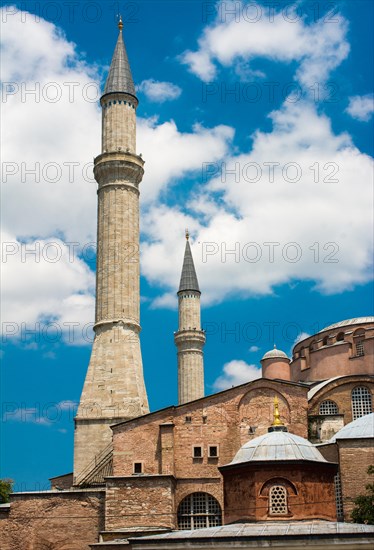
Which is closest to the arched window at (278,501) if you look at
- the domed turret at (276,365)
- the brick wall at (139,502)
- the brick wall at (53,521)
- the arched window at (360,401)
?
the brick wall at (139,502)

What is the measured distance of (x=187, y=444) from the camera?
1064 inches

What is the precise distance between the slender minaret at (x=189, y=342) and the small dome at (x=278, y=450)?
1074 inches

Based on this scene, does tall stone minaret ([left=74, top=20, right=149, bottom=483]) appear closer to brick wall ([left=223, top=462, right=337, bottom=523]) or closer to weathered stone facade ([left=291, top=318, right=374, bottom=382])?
weathered stone facade ([left=291, top=318, right=374, bottom=382])

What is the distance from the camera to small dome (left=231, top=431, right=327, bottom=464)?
1838 cm

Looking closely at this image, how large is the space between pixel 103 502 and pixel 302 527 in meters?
11.3

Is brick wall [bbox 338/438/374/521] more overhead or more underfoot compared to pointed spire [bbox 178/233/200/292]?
more underfoot

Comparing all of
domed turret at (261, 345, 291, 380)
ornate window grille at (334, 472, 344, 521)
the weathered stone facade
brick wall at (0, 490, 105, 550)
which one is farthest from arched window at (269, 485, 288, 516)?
domed turret at (261, 345, 291, 380)

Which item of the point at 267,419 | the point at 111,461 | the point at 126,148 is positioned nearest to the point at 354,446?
the point at 267,419

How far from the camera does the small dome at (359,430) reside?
2506cm

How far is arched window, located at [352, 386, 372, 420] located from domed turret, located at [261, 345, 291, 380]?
18.8 ft

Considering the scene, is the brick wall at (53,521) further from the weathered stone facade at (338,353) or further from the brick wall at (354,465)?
the weathered stone facade at (338,353)

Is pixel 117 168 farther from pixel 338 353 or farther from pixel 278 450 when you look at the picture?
pixel 278 450

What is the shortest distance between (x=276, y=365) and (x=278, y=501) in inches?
753

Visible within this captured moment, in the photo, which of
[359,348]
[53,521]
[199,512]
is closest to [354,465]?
[199,512]
